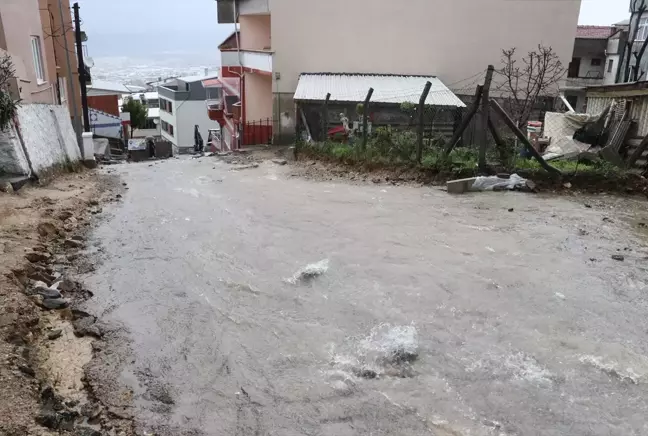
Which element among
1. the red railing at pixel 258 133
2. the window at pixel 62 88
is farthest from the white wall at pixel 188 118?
the red railing at pixel 258 133

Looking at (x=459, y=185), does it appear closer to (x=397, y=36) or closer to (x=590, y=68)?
(x=397, y=36)

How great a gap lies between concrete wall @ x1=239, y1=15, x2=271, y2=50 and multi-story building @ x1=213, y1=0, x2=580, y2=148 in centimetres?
187

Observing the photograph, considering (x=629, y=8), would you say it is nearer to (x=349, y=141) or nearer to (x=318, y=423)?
(x=349, y=141)

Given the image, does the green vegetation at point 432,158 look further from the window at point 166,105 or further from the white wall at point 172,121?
the window at point 166,105

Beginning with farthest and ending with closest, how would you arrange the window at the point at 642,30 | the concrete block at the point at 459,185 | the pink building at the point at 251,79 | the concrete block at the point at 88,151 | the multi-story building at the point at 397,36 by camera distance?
1. the window at the point at 642,30
2. the pink building at the point at 251,79
3. the multi-story building at the point at 397,36
4. the concrete block at the point at 88,151
5. the concrete block at the point at 459,185

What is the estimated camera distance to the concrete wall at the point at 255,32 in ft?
82.6

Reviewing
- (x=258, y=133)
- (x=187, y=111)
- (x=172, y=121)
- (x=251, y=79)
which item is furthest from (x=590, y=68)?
(x=172, y=121)

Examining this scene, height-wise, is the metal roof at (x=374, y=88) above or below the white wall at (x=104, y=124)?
above

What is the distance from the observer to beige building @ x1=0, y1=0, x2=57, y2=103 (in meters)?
13.3

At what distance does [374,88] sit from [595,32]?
2202 centimetres

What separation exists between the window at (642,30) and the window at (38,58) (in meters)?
27.3

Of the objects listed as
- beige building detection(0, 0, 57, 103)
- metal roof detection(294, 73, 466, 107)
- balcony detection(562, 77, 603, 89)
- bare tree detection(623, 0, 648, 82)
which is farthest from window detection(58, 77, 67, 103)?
balcony detection(562, 77, 603, 89)

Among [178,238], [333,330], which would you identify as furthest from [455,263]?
[178,238]

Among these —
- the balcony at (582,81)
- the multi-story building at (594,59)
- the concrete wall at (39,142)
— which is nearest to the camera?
the concrete wall at (39,142)
